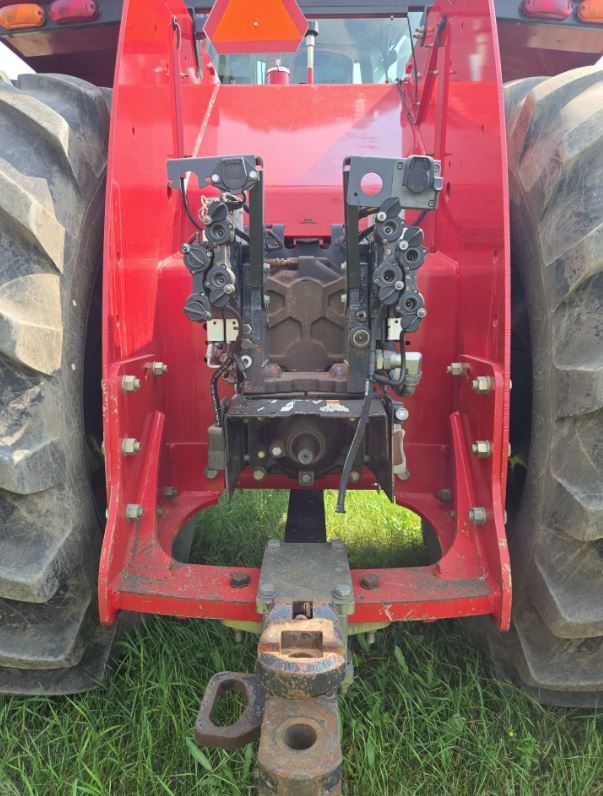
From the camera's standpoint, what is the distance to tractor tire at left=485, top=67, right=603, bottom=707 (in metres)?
1.30

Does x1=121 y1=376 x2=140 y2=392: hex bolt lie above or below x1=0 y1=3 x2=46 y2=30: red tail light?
below

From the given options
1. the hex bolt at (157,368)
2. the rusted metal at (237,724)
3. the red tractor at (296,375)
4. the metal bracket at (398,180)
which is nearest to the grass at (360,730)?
the red tractor at (296,375)

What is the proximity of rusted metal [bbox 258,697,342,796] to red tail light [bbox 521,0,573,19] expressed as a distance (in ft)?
7.04

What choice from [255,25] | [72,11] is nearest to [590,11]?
[255,25]

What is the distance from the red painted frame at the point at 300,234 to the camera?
1.40 metres

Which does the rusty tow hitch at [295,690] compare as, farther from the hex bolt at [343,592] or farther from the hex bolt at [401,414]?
the hex bolt at [401,414]

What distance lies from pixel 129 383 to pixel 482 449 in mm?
842

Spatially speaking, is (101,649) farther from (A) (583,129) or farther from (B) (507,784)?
(A) (583,129)

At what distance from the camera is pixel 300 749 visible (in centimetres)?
102

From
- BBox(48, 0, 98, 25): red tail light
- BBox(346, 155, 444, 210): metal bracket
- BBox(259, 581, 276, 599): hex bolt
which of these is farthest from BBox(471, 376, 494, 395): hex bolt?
BBox(48, 0, 98, 25): red tail light

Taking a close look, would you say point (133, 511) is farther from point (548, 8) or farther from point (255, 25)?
point (548, 8)

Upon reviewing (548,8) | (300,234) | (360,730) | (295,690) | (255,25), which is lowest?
(360,730)

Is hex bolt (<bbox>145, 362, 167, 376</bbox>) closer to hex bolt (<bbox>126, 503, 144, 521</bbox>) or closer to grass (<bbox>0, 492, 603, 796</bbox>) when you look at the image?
Answer: hex bolt (<bbox>126, 503, 144, 521</bbox>)

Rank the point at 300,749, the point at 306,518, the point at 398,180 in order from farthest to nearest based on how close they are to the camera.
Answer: the point at 306,518, the point at 398,180, the point at 300,749
